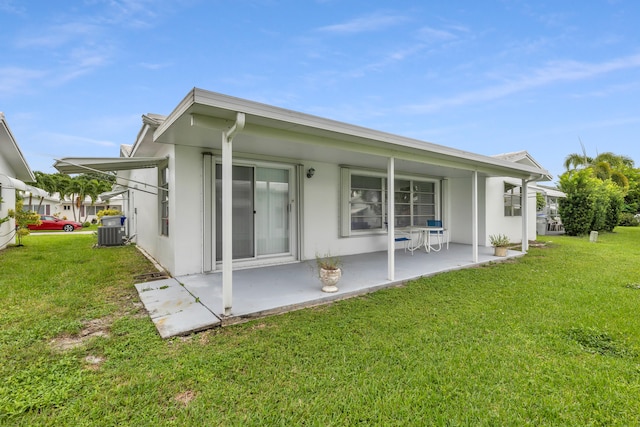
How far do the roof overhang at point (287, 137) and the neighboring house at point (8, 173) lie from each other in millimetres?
7525

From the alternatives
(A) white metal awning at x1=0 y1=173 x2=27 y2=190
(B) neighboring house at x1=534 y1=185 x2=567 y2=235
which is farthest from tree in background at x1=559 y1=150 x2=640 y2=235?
(A) white metal awning at x1=0 y1=173 x2=27 y2=190

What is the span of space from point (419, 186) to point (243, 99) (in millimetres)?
7616

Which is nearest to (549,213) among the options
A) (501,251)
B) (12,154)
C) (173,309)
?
(501,251)

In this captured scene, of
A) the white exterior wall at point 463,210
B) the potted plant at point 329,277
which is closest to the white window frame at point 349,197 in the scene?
the white exterior wall at point 463,210

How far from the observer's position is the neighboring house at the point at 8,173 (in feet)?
28.4

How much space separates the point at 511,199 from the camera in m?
10.6

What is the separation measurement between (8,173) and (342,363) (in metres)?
14.0

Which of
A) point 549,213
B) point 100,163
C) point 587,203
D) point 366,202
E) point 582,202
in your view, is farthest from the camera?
point 549,213

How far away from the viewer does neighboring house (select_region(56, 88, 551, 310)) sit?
3627 mm

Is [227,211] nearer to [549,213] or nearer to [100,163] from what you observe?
[100,163]

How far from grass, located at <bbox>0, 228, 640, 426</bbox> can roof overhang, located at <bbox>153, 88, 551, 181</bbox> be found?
2.44 metres

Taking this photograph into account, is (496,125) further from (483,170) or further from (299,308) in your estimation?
(299,308)

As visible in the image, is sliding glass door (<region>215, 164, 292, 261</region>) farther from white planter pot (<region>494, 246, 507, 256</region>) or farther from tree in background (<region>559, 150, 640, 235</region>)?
tree in background (<region>559, 150, 640, 235</region>)

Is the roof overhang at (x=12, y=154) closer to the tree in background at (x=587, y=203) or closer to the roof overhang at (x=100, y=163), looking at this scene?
the roof overhang at (x=100, y=163)
